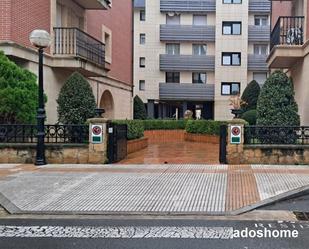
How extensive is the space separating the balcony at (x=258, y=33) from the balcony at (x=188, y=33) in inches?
145

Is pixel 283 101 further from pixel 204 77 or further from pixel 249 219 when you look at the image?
pixel 204 77

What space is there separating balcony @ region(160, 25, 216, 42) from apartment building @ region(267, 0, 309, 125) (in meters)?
26.4

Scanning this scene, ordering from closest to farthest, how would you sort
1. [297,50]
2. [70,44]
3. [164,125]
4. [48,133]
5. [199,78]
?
1. [48,133]
2. [297,50]
3. [70,44]
4. [164,125]
5. [199,78]

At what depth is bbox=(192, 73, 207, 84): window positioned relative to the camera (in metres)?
46.5

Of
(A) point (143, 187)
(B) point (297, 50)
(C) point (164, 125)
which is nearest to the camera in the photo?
(A) point (143, 187)

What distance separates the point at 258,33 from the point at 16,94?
119 ft

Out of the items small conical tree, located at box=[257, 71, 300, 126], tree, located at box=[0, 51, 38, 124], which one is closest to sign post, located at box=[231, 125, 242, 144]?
small conical tree, located at box=[257, 71, 300, 126]

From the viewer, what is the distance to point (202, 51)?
4678 centimetres

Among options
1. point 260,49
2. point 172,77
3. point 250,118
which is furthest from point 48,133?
point 260,49

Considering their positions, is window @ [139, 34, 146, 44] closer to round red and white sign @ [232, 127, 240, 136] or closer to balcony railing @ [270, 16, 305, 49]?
balcony railing @ [270, 16, 305, 49]

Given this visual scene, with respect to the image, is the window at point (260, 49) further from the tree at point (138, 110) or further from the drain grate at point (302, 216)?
the drain grate at point (302, 216)

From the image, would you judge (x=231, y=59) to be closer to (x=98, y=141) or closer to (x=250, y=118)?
(x=250, y=118)

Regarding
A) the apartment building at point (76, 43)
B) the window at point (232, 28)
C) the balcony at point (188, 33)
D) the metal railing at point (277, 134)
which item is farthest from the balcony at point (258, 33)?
the metal railing at point (277, 134)

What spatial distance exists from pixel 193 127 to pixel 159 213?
18675mm
